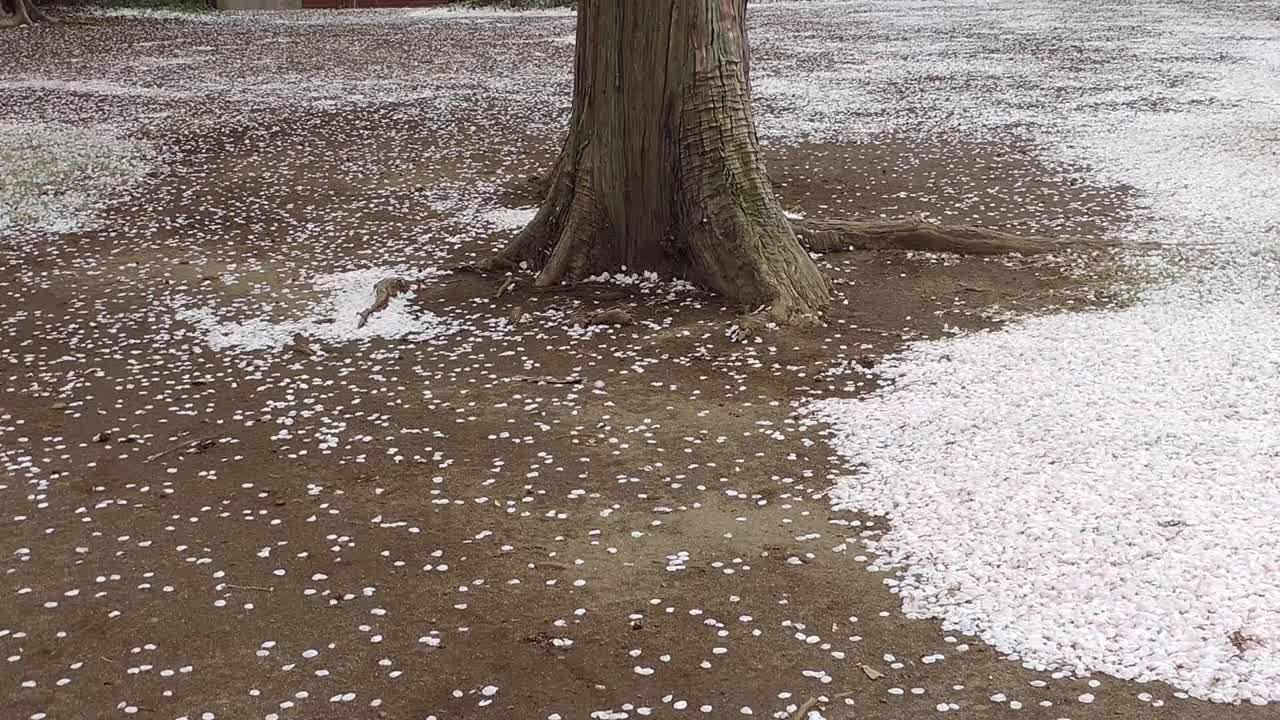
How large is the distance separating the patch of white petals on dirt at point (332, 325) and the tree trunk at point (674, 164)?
753 mm

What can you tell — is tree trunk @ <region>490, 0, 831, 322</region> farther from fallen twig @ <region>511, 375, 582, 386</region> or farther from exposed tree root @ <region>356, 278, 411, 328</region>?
fallen twig @ <region>511, 375, 582, 386</region>

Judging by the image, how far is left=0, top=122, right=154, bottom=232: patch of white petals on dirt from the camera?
342 inches

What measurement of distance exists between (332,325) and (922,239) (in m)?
3.36

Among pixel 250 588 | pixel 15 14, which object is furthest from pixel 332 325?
pixel 15 14

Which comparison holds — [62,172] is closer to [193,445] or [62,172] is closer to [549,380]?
[193,445]

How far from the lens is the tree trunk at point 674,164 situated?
6.38 meters

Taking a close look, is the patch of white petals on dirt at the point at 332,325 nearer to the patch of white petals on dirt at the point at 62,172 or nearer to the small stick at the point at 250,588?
the small stick at the point at 250,588

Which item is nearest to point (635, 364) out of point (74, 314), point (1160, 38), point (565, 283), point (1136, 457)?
point (565, 283)

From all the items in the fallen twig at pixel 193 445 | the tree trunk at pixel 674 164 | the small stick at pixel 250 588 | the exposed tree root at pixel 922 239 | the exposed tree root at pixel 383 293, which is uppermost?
the tree trunk at pixel 674 164

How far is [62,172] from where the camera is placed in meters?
9.95

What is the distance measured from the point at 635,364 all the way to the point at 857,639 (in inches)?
95.8

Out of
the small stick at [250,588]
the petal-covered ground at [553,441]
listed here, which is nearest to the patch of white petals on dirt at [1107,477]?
the petal-covered ground at [553,441]

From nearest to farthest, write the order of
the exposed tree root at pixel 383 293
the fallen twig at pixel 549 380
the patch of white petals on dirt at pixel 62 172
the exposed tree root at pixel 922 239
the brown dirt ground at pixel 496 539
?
1. the brown dirt ground at pixel 496 539
2. the fallen twig at pixel 549 380
3. the exposed tree root at pixel 383 293
4. the exposed tree root at pixel 922 239
5. the patch of white petals on dirt at pixel 62 172

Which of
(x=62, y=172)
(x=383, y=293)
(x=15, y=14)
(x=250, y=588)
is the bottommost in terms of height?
(x=250, y=588)
